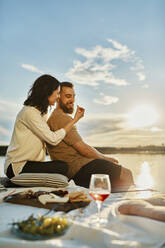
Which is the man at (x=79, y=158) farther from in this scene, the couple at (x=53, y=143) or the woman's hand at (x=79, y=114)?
the woman's hand at (x=79, y=114)

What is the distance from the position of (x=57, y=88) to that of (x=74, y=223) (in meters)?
1.75

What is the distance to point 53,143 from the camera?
2.51 metres

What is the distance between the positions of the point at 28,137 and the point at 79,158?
598 millimetres

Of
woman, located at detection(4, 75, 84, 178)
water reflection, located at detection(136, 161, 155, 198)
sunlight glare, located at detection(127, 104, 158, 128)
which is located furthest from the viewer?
sunlight glare, located at detection(127, 104, 158, 128)

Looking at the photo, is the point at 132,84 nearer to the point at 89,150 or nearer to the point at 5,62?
the point at 5,62

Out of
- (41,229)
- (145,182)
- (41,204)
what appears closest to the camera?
(41,229)

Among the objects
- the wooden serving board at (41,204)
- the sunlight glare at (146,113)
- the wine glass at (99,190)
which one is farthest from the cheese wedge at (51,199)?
the sunlight glare at (146,113)

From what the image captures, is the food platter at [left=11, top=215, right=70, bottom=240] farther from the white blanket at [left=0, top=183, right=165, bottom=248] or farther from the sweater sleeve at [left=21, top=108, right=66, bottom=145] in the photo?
the sweater sleeve at [left=21, top=108, right=66, bottom=145]

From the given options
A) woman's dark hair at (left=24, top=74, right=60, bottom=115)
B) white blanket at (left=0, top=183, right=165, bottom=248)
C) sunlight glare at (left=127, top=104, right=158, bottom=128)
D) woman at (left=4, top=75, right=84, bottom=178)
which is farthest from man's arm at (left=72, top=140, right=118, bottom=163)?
sunlight glare at (left=127, top=104, right=158, bottom=128)

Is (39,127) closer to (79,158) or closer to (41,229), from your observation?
(79,158)

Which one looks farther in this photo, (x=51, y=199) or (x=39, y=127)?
(x=39, y=127)

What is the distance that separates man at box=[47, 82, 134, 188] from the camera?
2650mm

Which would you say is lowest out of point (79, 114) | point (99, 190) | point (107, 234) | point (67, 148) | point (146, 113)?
point (107, 234)

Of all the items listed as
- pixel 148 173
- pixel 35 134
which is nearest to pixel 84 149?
pixel 35 134
